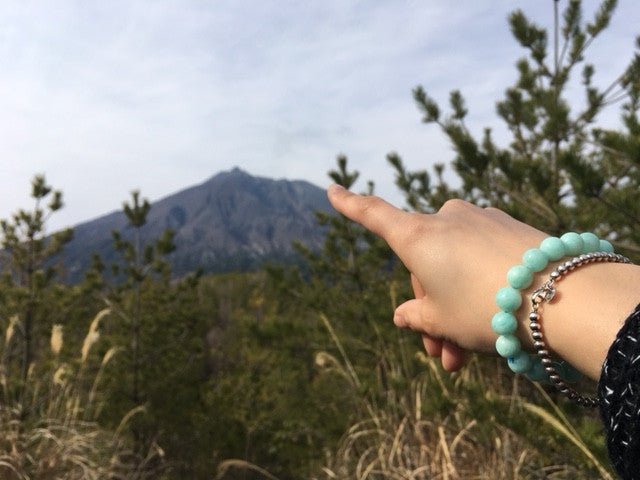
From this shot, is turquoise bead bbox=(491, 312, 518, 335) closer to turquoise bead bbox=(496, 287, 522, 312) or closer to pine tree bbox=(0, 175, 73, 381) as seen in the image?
turquoise bead bbox=(496, 287, 522, 312)

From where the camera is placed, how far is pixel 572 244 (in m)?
0.87

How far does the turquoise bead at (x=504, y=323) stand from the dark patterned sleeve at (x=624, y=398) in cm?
16

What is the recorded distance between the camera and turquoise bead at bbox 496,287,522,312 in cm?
82

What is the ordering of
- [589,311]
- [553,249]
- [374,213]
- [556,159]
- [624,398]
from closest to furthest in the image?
[624,398], [589,311], [553,249], [374,213], [556,159]

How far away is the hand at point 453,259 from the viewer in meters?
0.89

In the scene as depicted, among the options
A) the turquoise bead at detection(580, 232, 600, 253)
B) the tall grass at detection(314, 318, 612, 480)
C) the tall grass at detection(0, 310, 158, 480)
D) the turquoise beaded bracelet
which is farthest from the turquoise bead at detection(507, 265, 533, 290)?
the tall grass at detection(0, 310, 158, 480)

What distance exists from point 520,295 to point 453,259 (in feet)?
0.40

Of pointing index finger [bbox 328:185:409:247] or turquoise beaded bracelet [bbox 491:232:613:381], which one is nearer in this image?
turquoise beaded bracelet [bbox 491:232:613:381]

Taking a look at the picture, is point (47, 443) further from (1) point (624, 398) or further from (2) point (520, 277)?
(1) point (624, 398)

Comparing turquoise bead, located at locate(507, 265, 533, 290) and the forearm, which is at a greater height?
turquoise bead, located at locate(507, 265, 533, 290)

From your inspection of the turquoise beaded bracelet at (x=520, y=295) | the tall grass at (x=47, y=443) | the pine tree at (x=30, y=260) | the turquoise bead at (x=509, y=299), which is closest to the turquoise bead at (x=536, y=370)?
the turquoise beaded bracelet at (x=520, y=295)

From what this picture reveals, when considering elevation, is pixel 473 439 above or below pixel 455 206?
below

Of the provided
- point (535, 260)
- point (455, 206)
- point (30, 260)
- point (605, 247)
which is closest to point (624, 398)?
point (535, 260)

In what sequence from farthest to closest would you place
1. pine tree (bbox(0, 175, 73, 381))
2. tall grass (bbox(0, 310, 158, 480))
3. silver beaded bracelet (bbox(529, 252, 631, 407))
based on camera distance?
1. pine tree (bbox(0, 175, 73, 381))
2. tall grass (bbox(0, 310, 158, 480))
3. silver beaded bracelet (bbox(529, 252, 631, 407))
